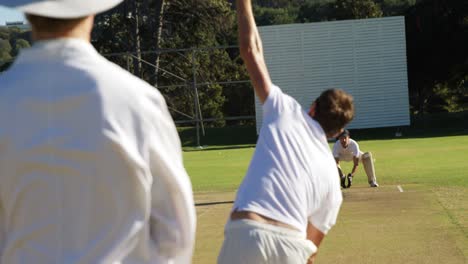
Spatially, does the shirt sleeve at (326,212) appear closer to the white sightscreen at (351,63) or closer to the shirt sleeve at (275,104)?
the shirt sleeve at (275,104)

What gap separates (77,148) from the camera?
8.71ft

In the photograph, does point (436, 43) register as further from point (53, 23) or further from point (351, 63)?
point (53, 23)

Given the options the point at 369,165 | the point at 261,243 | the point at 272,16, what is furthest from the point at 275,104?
the point at 272,16

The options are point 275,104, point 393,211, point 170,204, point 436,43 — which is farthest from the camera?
point 436,43

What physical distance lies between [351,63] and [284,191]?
38.0m

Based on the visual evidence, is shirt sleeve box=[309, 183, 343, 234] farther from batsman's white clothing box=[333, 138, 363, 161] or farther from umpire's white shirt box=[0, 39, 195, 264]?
batsman's white clothing box=[333, 138, 363, 161]

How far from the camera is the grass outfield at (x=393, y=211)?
11016mm

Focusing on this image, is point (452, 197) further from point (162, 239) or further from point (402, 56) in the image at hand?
point (402, 56)

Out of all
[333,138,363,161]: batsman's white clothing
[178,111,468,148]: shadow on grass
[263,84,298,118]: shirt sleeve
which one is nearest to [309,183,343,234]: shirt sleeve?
[263,84,298,118]: shirt sleeve

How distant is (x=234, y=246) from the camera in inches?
181

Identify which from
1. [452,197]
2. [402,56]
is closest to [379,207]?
[452,197]

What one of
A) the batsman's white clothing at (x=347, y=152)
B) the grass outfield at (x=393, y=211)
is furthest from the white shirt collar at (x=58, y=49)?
the batsman's white clothing at (x=347, y=152)

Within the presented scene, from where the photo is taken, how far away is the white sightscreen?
41.7 metres

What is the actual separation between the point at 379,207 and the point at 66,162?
12999mm
